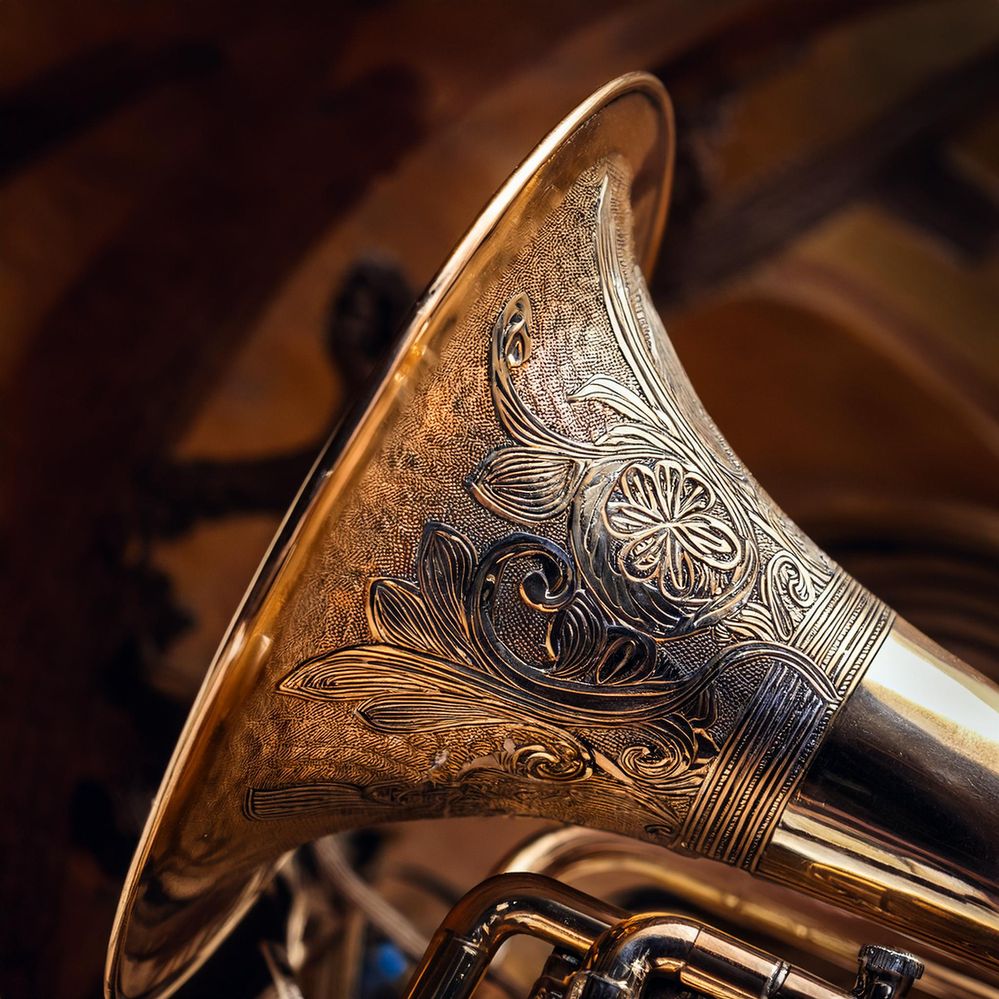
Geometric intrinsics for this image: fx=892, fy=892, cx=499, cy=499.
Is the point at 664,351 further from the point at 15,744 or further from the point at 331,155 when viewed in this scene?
the point at 15,744

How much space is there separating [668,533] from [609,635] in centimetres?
9

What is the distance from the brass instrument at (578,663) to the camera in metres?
0.62

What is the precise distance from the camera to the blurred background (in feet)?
4.32

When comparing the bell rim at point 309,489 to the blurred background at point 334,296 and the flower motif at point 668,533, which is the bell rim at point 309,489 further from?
the blurred background at point 334,296

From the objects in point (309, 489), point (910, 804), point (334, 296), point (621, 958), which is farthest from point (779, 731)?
point (334, 296)

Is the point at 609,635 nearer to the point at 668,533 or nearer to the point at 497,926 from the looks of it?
the point at 668,533

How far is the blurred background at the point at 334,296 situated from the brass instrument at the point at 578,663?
618mm

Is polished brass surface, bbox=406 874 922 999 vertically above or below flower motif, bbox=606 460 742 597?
below

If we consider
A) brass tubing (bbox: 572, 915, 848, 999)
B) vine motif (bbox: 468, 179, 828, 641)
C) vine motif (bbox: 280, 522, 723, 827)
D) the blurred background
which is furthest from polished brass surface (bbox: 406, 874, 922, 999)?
the blurred background

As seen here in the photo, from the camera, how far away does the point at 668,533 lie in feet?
2.19

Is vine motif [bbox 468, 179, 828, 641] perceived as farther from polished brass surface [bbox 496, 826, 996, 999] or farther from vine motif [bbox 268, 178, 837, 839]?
polished brass surface [bbox 496, 826, 996, 999]

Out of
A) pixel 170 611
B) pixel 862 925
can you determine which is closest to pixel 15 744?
pixel 170 611

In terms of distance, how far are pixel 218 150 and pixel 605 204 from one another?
96cm

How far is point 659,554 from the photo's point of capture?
0.66 meters
